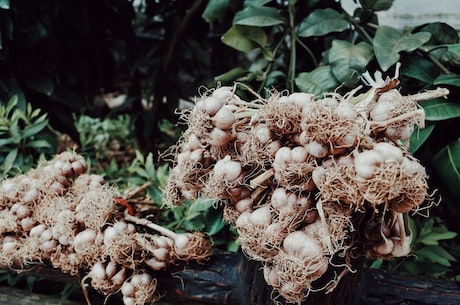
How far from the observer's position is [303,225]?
69 centimetres

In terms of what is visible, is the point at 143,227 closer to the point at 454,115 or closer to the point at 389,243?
the point at 389,243

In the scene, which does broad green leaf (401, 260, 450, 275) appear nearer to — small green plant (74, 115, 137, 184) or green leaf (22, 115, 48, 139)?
green leaf (22, 115, 48, 139)

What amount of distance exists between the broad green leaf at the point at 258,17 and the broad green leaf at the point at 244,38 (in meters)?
0.03

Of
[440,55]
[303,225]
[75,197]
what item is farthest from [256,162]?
[440,55]

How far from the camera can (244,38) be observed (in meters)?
1.33

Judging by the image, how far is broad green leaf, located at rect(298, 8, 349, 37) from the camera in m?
1.27

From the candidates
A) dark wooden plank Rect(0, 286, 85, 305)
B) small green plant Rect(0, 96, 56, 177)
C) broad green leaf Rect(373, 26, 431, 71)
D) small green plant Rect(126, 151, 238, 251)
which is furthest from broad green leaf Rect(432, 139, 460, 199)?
small green plant Rect(0, 96, 56, 177)

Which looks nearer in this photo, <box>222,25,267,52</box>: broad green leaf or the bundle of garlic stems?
the bundle of garlic stems

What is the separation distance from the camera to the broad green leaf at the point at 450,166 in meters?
1.01

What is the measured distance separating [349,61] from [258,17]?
0.98 ft

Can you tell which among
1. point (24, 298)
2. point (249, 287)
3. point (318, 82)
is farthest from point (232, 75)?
→ point (24, 298)

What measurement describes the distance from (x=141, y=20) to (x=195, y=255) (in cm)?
275

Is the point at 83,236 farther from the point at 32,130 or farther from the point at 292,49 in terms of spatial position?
the point at 292,49

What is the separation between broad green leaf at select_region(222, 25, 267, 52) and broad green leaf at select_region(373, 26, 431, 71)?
0.33m
